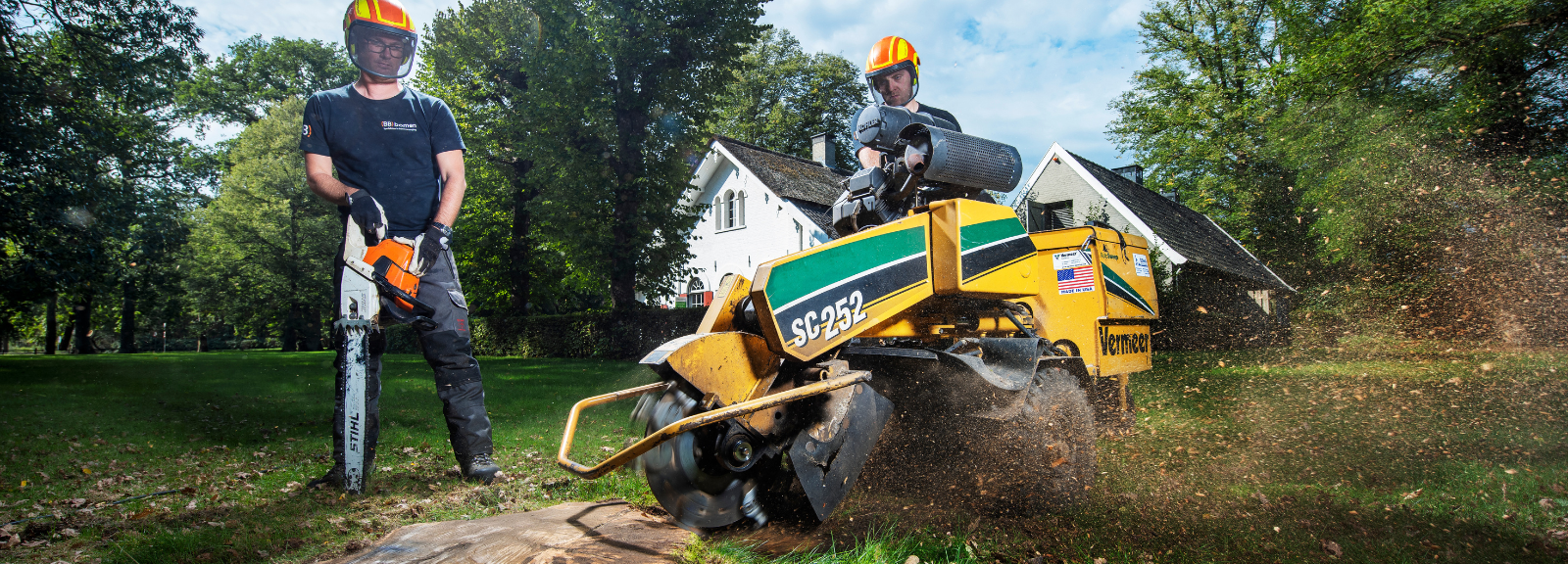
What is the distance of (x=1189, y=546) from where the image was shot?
10.6 feet

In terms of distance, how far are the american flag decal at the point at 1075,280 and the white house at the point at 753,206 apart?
1599 cm

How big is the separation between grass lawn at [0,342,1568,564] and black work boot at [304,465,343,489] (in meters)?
0.13

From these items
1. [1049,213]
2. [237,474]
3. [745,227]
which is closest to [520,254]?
[745,227]

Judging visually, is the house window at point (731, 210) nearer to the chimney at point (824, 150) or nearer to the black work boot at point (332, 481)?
the chimney at point (824, 150)

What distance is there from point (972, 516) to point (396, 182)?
11.2ft

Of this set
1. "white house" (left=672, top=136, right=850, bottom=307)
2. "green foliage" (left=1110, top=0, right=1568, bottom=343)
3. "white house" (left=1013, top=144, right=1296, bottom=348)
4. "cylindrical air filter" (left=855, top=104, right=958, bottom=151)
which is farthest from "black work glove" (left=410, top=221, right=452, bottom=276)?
"white house" (left=1013, top=144, right=1296, bottom=348)

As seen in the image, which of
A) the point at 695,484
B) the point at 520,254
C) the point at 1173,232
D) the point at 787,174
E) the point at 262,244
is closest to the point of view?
the point at 695,484

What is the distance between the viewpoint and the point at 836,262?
328cm

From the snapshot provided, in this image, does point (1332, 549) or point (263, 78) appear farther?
point (263, 78)

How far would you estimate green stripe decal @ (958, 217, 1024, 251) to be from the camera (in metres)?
3.64

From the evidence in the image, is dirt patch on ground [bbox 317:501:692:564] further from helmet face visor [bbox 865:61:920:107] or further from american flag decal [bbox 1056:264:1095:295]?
helmet face visor [bbox 865:61:920:107]

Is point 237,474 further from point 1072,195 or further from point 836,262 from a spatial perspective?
point 1072,195

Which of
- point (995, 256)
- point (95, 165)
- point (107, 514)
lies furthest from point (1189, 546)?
point (95, 165)

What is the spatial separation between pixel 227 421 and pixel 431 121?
14.6 ft
